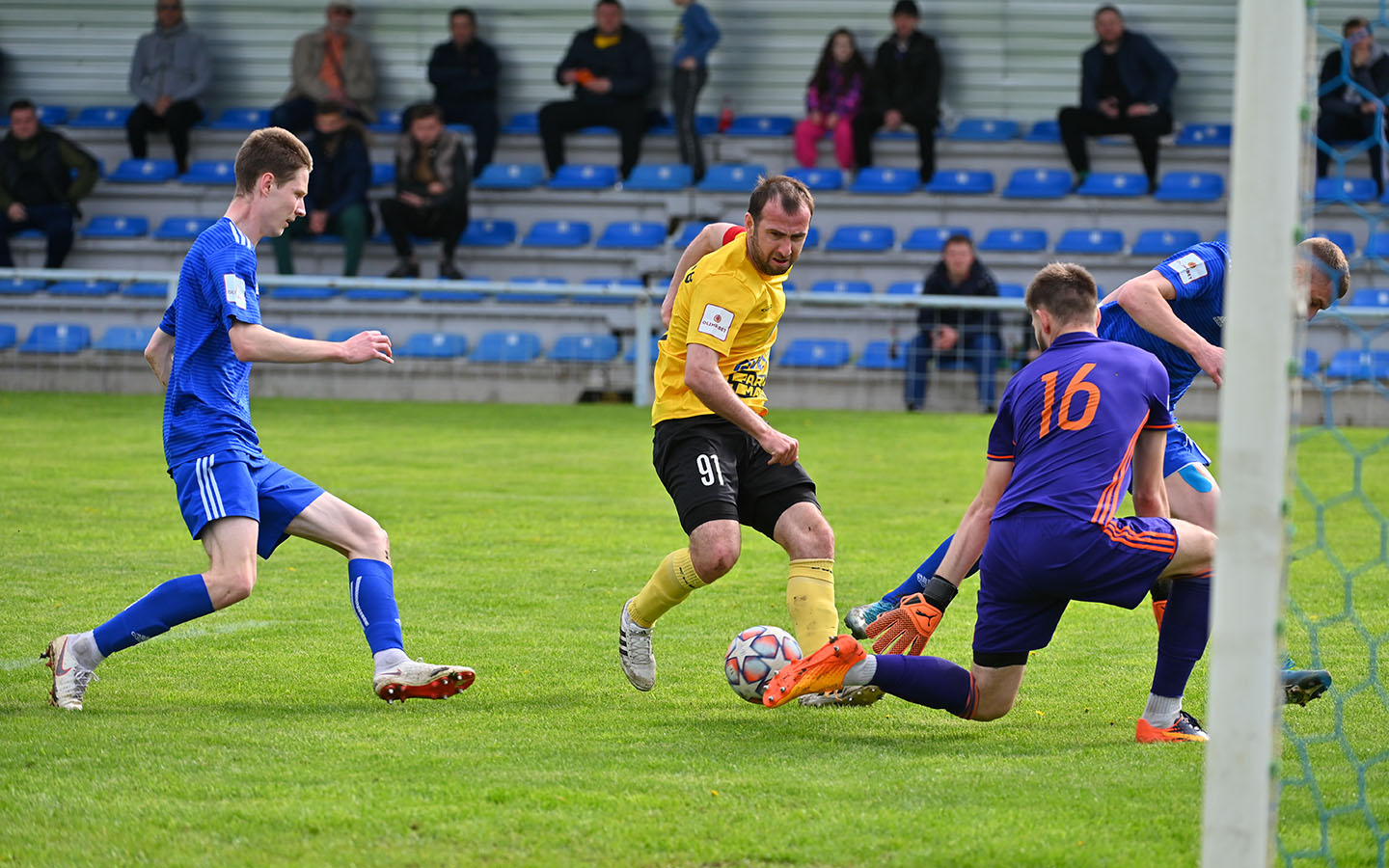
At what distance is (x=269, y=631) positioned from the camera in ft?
19.5

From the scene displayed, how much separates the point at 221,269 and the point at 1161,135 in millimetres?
15870

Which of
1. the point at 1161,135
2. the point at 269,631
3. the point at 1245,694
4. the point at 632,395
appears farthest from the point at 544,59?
the point at 1245,694

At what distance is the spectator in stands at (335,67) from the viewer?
19.6 meters

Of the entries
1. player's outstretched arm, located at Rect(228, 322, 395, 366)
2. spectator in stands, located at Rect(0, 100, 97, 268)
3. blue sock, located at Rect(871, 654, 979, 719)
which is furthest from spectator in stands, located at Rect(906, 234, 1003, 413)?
player's outstretched arm, located at Rect(228, 322, 395, 366)

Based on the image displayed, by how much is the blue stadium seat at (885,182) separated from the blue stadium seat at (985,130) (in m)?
1.15

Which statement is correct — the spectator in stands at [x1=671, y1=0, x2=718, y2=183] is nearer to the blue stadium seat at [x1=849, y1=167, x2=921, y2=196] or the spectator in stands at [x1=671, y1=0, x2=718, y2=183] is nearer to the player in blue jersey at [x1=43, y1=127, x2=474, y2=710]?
the blue stadium seat at [x1=849, y1=167, x2=921, y2=196]

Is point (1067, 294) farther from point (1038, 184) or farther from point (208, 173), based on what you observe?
point (208, 173)

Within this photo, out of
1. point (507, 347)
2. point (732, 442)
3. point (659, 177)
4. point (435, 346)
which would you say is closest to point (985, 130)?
point (659, 177)

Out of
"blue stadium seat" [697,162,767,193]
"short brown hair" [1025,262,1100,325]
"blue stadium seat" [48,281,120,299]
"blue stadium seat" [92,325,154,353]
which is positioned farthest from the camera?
"blue stadium seat" [697,162,767,193]

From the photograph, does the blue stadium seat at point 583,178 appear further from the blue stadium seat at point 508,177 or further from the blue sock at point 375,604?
the blue sock at point 375,604

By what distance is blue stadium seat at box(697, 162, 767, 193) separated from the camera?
61.3 feet

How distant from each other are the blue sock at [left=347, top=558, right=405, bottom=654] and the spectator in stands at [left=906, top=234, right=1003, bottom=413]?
435 inches

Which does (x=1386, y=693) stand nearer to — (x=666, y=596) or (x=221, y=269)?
(x=666, y=596)

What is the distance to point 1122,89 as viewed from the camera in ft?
58.8
